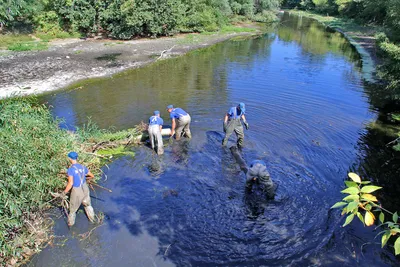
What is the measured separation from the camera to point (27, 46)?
3091 centimetres

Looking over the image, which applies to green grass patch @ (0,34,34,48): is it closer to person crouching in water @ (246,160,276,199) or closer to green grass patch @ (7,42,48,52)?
green grass patch @ (7,42,48,52)

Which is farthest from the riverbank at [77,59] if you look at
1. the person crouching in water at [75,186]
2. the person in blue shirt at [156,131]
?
the person crouching in water at [75,186]

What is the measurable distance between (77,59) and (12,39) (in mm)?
10389

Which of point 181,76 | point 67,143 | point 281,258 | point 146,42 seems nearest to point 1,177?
point 67,143

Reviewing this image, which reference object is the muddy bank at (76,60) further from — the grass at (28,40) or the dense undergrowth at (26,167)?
the dense undergrowth at (26,167)

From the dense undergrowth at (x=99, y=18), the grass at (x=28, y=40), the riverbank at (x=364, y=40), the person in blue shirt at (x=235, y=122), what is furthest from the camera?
the dense undergrowth at (x=99, y=18)

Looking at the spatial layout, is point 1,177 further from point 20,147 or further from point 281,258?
point 281,258

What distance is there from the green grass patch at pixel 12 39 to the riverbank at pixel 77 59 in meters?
2.72

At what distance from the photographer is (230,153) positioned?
13117 millimetres

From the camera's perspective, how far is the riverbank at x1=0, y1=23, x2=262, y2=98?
21859mm

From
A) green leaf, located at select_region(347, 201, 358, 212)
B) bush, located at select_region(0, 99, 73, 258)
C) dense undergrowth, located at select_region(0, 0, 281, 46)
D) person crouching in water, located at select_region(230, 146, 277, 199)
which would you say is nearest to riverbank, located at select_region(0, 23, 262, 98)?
dense undergrowth, located at select_region(0, 0, 281, 46)

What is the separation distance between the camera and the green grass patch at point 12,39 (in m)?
31.7

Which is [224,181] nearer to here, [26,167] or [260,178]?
[260,178]

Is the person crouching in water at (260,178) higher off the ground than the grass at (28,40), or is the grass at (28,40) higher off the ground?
the grass at (28,40)
